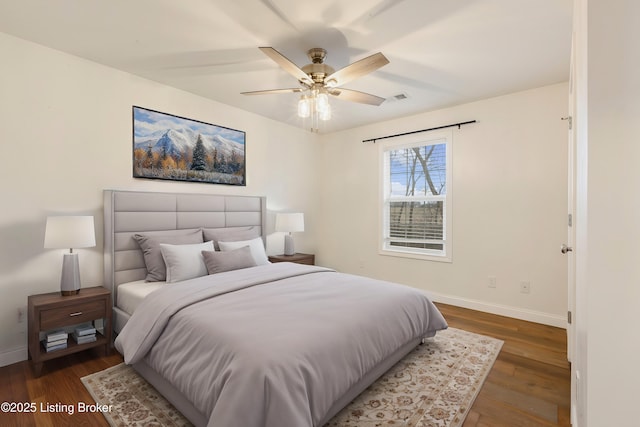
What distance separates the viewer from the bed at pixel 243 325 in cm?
135

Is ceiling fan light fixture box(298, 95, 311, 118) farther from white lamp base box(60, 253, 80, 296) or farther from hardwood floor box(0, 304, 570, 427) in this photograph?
hardwood floor box(0, 304, 570, 427)

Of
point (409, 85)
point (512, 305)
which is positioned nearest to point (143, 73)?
point (409, 85)

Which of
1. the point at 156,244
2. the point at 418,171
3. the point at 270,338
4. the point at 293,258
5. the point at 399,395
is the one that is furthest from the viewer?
the point at 418,171

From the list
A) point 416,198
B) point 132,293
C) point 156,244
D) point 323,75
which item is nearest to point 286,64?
point 323,75

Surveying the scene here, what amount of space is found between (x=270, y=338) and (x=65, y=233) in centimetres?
196

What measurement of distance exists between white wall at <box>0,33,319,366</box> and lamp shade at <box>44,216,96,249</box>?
330 mm

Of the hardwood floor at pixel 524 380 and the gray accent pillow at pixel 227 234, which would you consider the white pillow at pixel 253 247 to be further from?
the hardwood floor at pixel 524 380

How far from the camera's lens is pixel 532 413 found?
1.81m

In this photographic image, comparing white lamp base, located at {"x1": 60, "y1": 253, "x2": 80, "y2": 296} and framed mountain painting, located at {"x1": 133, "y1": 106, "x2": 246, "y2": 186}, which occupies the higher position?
framed mountain painting, located at {"x1": 133, "y1": 106, "x2": 246, "y2": 186}

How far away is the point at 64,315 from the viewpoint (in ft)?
7.47

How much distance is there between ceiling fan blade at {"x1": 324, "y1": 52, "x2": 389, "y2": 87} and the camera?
2.01 m

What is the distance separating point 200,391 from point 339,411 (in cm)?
84

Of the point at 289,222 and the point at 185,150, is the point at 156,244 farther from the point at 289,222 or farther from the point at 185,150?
the point at 289,222

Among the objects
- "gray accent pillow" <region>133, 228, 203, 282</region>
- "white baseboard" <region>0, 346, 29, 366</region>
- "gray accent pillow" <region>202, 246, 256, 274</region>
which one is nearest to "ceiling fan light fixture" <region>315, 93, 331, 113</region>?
"gray accent pillow" <region>202, 246, 256, 274</region>
